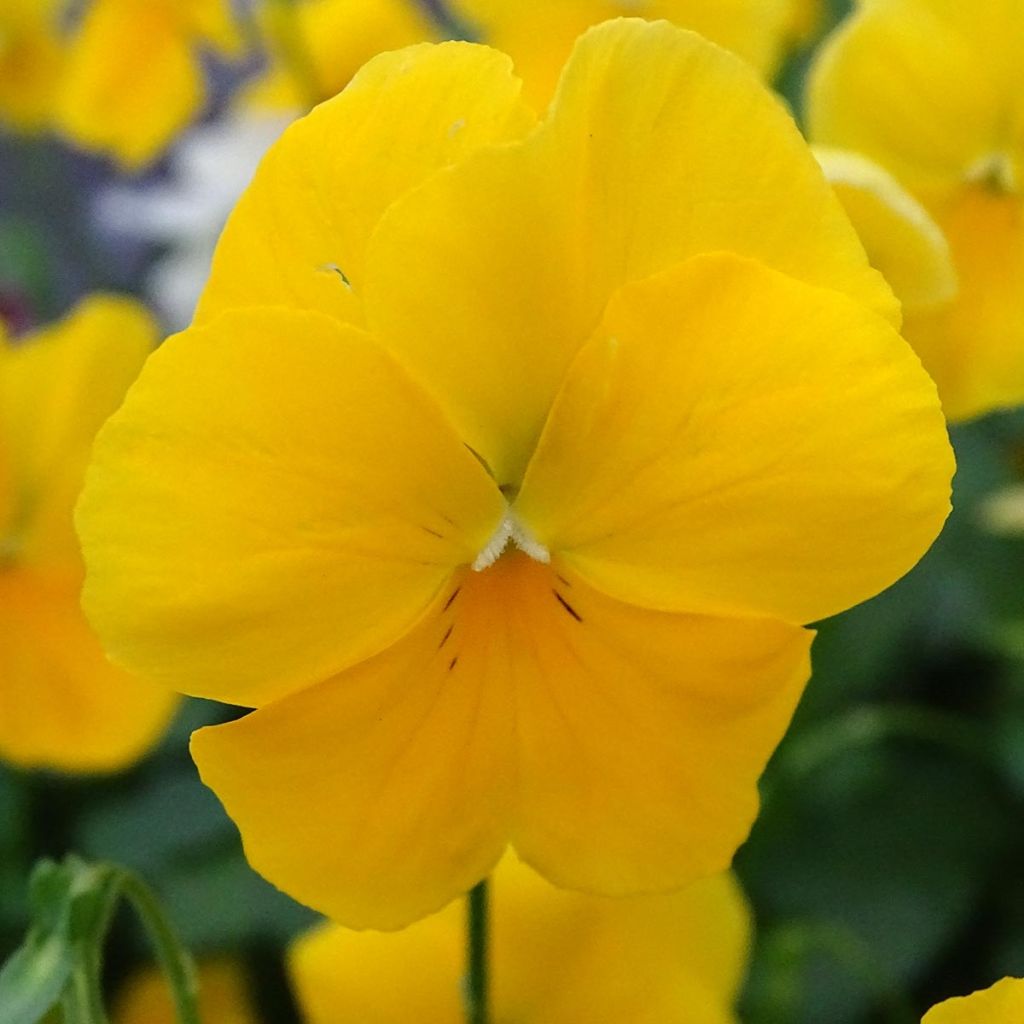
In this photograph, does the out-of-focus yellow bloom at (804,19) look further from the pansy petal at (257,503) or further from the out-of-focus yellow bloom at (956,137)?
the pansy petal at (257,503)

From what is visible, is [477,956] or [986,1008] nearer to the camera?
[986,1008]

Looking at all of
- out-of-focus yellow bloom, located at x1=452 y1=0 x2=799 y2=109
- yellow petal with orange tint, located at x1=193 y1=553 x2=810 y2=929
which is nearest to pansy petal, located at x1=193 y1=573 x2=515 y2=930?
yellow petal with orange tint, located at x1=193 y1=553 x2=810 y2=929

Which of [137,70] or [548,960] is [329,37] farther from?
[548,960]

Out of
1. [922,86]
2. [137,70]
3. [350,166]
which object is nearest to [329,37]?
[137,70]

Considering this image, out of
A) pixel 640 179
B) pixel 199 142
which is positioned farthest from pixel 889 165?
pixel 199 142

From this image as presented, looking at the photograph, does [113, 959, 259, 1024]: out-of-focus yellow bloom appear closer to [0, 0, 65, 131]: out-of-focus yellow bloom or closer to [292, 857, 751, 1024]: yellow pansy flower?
[292, 857, 751, 1024]: yellow pansy flower

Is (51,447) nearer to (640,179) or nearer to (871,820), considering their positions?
(640,179)
